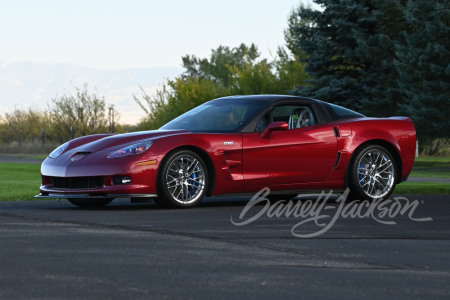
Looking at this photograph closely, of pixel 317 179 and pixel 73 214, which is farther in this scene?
pixel 317 179

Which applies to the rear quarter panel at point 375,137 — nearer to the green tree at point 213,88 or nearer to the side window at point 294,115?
the side window at point 294,115

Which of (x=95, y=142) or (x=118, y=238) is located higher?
(x=95, y=142)

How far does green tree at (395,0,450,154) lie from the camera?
112 ft

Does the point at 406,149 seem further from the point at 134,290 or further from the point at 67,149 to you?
the point at 134,290

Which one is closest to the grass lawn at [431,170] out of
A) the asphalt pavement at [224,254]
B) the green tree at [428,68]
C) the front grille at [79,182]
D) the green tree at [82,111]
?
the green tree at [428,68]

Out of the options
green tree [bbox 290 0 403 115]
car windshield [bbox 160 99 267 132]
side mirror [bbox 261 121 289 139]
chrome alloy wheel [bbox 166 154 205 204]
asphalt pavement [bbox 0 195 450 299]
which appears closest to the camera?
asphalt pavement [bbox 0 195 450 299]

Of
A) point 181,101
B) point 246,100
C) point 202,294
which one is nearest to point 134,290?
point 202,294

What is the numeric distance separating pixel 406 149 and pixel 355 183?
1.03 meters

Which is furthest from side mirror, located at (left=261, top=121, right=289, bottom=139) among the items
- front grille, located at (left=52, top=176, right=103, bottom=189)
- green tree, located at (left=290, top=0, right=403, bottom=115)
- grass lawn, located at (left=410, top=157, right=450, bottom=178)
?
green tree, located at (left=290, top=0, right=403, bottom=115)

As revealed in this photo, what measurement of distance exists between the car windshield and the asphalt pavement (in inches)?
46.2

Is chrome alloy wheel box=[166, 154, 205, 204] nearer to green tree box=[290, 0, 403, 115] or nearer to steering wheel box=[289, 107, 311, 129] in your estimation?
steering wheel box=[289, 107, 311, 129]

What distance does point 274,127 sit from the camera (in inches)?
433

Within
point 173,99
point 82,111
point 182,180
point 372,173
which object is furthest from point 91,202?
point 173,99

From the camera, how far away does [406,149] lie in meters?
12.2
